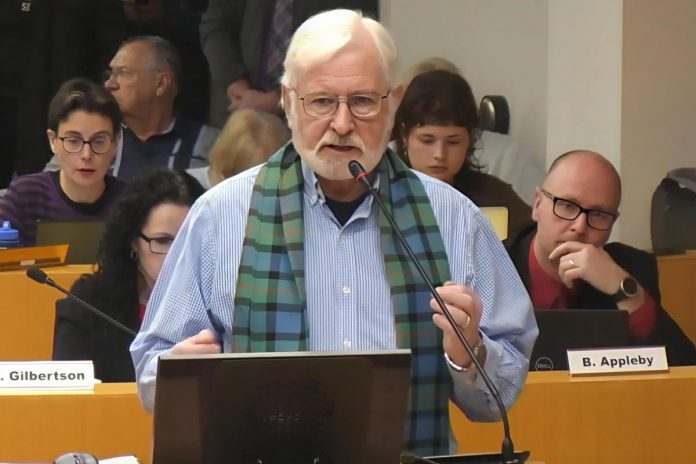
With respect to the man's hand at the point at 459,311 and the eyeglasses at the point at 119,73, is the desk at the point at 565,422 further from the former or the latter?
the eyeglasses at the point at 119,73

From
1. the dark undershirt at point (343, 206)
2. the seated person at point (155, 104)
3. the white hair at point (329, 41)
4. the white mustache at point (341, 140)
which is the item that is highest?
the seated person at point (155, 104)

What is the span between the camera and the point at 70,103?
5.26m

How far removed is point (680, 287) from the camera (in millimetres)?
4762

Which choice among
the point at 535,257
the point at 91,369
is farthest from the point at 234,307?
the point at 535,257

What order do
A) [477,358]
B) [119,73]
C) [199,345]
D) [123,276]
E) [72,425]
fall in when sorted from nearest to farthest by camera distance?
[199,345], [477,358], [72,425], [123,276], [119,73]

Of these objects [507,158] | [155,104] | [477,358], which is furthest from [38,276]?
[507,158]

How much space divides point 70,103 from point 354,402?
3.78m

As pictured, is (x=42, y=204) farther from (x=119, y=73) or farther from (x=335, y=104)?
(x=335, y=104)

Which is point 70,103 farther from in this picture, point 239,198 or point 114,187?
point 239,198

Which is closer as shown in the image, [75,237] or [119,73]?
[75,237]

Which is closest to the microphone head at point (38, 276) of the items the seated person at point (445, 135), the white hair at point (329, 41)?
the white hair at point (329, 41)

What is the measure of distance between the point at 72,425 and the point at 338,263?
0.82 meters

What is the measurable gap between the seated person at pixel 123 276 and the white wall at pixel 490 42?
1723 mm

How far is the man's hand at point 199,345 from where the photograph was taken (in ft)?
6.15
